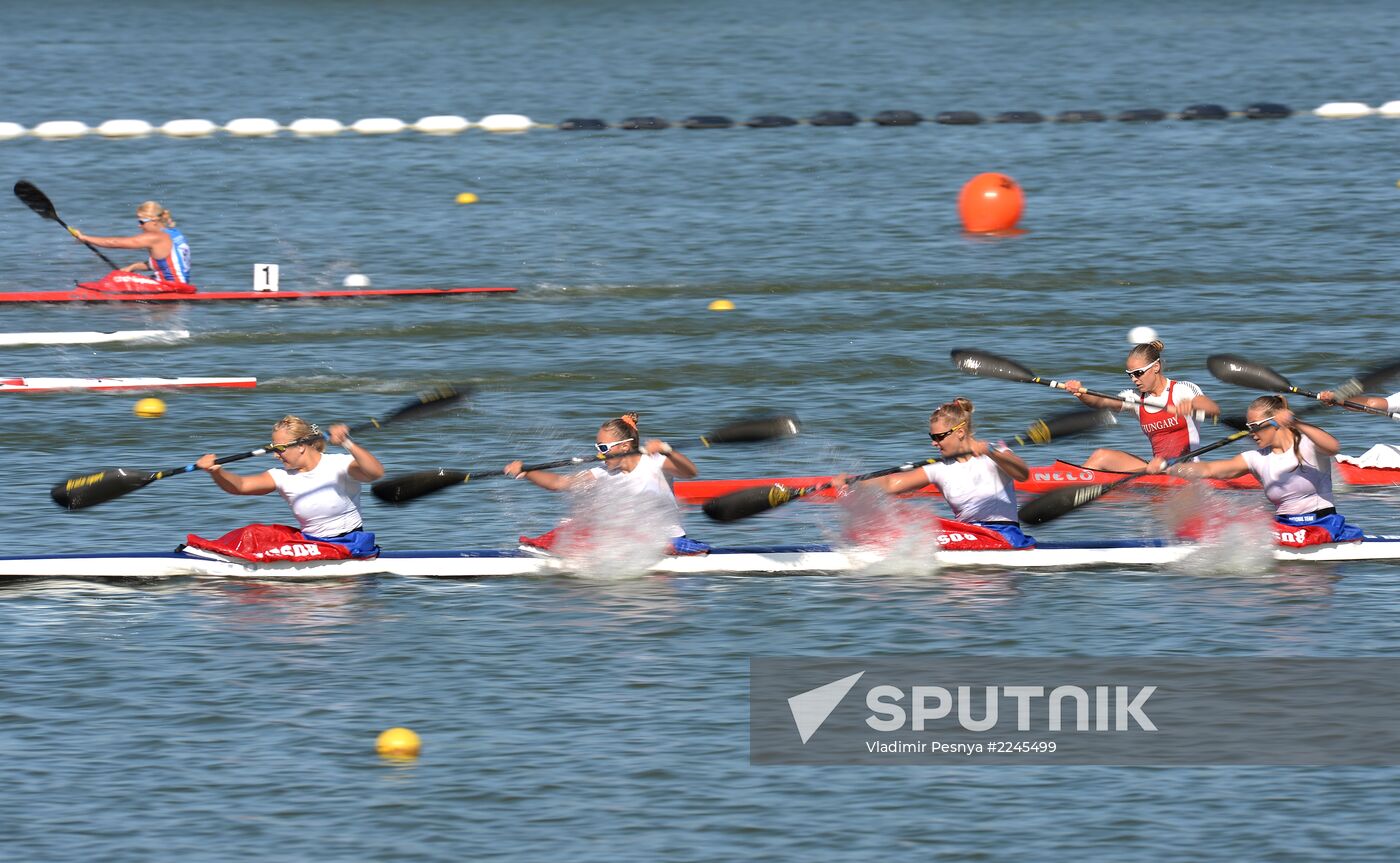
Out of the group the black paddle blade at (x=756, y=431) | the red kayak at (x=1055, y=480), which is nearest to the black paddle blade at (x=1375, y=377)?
the red kayak at (x=1055, y=480)

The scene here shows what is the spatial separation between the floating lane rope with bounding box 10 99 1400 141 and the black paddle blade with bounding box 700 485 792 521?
25.6 meters

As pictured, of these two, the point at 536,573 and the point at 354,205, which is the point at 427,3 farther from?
the point at 536,573

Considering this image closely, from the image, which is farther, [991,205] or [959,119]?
[959,119]

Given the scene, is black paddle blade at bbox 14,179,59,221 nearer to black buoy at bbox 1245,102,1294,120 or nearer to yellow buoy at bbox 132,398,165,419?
yellow buoy at bbox 132,398,165,419

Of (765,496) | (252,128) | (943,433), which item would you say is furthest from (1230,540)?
(252,128)

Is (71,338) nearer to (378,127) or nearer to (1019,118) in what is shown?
(378,127)

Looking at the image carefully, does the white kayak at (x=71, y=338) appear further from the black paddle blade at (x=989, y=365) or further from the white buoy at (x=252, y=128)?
the white buoy at (x=252, y=128)

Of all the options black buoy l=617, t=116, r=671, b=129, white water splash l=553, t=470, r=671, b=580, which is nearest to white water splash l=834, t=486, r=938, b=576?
white water splash l=553, t=470, r=671, b=580

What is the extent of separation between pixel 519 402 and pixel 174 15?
46862 millimetres

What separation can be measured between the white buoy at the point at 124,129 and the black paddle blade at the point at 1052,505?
28.5 meters

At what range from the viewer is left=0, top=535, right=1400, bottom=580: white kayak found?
1563 cm

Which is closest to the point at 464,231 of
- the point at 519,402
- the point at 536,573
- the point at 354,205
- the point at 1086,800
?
the point at 354,205

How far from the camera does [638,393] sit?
22062 millimetres

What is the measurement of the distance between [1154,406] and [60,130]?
28273mm
